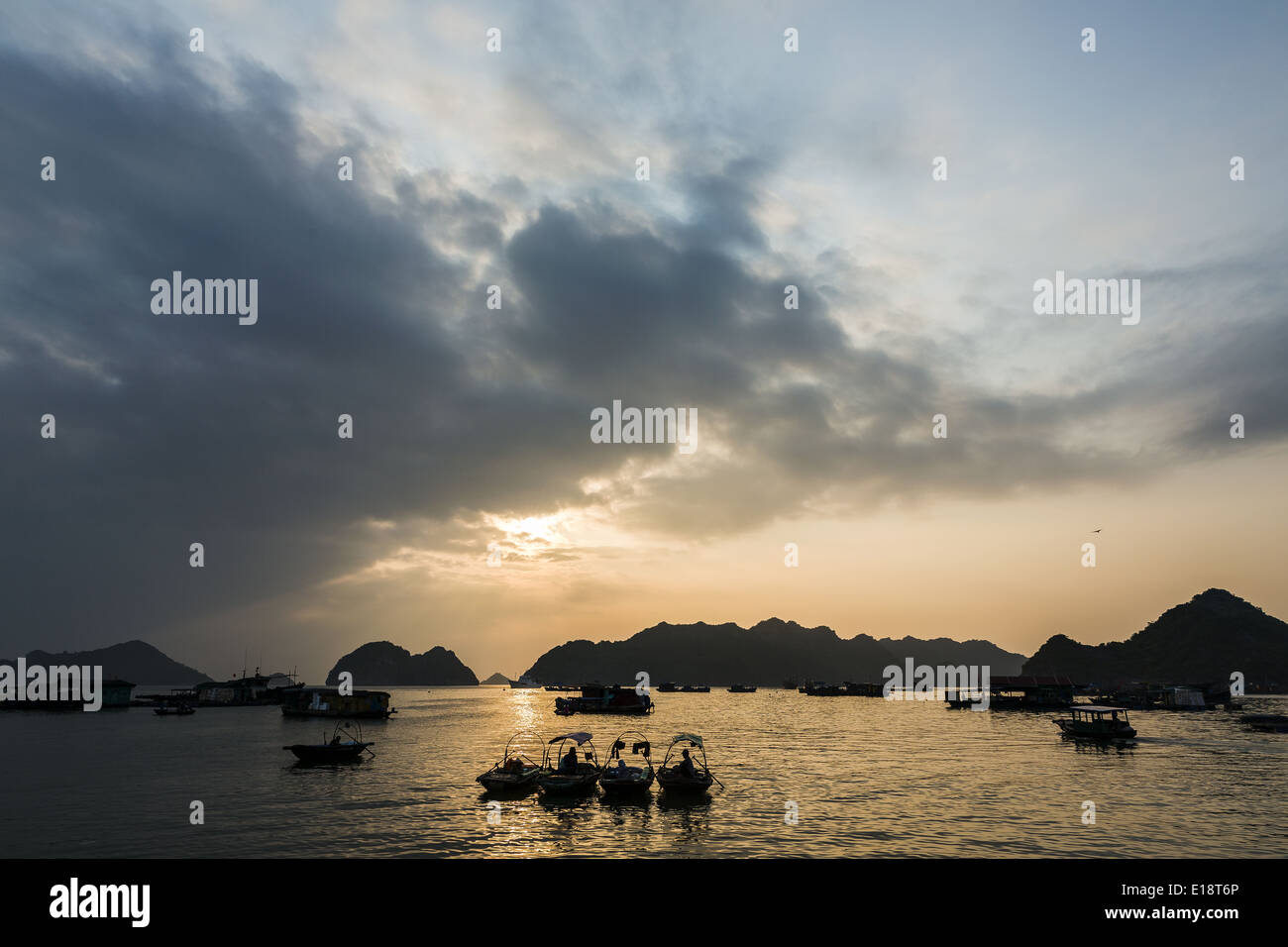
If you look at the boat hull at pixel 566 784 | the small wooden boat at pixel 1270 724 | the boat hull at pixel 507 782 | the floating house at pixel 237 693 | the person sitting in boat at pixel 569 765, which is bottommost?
the floating house at pixel 237 693

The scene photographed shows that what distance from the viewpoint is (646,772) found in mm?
47281

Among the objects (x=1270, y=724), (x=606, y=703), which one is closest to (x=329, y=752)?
(x=606, y=703)

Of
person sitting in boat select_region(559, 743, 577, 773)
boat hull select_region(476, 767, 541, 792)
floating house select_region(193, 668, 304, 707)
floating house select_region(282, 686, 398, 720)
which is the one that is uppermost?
person sitting in boat select_region(559, 743, 577, 773)

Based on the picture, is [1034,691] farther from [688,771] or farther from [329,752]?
[329,752]

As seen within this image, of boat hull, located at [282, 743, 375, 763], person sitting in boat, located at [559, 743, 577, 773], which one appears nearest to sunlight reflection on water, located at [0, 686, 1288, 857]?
person sitting in boat, located at [559, 743, 577, 773]

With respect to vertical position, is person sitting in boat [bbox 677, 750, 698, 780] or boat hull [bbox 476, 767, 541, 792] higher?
person sitting in boat [bbox 677, 750, 698, 780]

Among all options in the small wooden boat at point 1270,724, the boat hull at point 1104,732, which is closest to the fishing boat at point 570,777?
the boat hull at point 1104,732

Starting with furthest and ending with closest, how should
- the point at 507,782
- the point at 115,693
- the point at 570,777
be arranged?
the point at 115,693
the point at 507,782
the point at 570,777

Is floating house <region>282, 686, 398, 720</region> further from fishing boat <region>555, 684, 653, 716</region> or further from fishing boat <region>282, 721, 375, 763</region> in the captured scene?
fishing boat <region>282, 721, 375, 763</region>

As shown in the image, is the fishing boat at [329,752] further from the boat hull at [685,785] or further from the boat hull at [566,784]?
the boat hull at [685,785]
